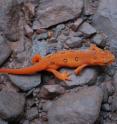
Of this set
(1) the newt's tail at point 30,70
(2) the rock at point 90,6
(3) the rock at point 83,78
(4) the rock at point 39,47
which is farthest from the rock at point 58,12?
(3) the rock at point 83,78

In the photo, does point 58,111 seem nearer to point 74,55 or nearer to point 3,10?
point 74,55

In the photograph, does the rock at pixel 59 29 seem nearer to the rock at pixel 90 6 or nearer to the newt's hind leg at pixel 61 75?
the rock at pixel 90 6

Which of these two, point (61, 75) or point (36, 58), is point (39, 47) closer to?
point (36, 58)

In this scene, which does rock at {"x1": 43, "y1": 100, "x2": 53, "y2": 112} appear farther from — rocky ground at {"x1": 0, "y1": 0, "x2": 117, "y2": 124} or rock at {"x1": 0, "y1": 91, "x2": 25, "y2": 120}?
rock at {"x1": 0, "y1": 91, "x2": 25, "y2": 120}

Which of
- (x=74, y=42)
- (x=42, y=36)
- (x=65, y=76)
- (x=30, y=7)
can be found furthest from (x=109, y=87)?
(x=30, y=7)

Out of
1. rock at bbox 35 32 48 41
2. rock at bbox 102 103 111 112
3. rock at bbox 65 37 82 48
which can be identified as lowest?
rock at bbox 102 103 111 112

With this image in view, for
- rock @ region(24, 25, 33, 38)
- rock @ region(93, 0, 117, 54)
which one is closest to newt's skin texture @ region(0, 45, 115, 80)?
rock @ region(93, 0, 117, 54)
